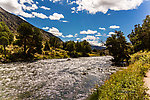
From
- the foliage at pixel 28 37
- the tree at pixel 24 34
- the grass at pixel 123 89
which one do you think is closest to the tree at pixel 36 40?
the foliage at pixel 28 37

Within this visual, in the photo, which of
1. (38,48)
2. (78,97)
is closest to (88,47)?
(38,48)

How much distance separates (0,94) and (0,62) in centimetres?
4272

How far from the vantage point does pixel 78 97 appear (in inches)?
457

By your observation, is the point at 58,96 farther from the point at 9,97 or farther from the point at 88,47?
the point at 88,47

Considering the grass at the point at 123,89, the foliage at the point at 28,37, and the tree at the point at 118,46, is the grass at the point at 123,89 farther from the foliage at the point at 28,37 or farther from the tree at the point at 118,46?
the foliage at the point at 28,37

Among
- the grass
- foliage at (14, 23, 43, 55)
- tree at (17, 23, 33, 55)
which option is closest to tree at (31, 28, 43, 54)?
foliage at (14, 23, 43, 55)

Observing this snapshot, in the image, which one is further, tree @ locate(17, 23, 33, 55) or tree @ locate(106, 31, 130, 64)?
tree @ locate(17, 23, 33, 55)

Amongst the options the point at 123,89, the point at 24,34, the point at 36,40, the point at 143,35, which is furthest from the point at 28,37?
the point at 143,35

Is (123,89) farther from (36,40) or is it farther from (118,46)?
(36,40)

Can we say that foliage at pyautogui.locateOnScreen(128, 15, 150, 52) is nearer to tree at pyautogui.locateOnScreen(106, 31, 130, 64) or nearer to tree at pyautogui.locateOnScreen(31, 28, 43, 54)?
tree at pyautogui.locateOnScreen(106, 31, 130, 64)

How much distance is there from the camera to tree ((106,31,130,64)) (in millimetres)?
37469

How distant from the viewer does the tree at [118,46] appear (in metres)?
37.5

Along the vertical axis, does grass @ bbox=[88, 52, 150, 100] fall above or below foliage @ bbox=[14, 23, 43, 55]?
below

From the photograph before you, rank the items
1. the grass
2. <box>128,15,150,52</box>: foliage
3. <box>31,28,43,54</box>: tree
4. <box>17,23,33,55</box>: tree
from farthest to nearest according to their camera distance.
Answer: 1. <box>31,28,43,54</box>: tree
2. <box>17,23,33,55</box>: tree
3. <box>128,15,150,52</box>: foliage
4. the grass
